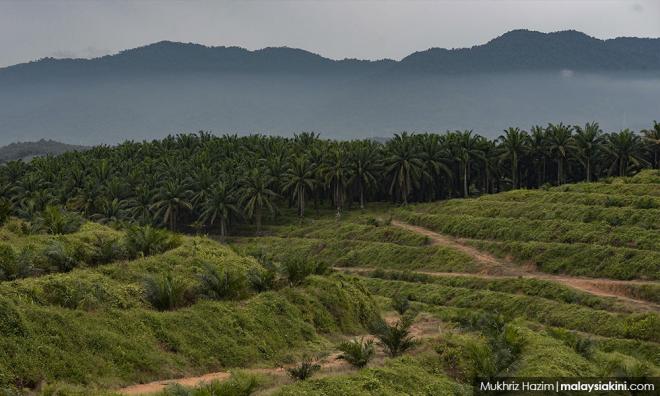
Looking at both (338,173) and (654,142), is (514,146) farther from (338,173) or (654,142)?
(338,173)

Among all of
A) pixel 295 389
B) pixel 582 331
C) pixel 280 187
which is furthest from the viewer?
pixel 280 187

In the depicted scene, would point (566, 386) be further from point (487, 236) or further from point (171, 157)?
point (171, 157)

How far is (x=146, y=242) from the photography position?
3938cm

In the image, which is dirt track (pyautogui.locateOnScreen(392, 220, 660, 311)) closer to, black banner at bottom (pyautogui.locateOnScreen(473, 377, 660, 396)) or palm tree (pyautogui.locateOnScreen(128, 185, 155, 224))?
black banner at bottom (pyautogui.locateOnScreen(473, 377, 660, 396))

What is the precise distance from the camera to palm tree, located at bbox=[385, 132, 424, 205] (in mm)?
97500

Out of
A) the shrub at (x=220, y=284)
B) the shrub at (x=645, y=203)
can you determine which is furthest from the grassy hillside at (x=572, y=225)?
the shrub at (x=220, y=284)

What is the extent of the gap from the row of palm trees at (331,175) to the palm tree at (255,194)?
0.53ft

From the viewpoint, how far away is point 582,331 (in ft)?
157

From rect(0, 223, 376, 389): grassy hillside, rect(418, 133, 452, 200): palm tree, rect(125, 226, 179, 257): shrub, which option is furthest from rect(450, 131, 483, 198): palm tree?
rect(125, 226, 179, 257): shrub

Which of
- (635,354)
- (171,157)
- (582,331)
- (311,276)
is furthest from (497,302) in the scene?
(171,157)

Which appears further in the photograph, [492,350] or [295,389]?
[492,350]

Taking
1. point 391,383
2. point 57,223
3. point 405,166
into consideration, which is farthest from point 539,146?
point 391,383

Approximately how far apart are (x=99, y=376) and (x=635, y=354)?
32378 mm

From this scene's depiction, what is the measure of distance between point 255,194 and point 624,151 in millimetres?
52953
